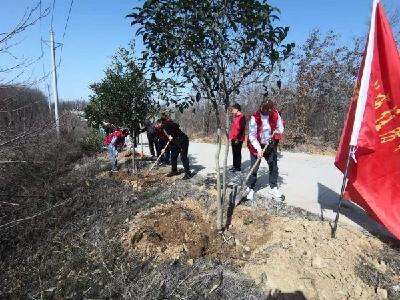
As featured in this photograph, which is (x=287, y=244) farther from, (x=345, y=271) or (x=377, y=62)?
(x=377, y=62)

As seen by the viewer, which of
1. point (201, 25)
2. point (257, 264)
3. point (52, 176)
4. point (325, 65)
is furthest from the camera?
point (325, 65)

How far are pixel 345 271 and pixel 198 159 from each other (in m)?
8.28

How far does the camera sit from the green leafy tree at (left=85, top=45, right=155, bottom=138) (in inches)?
378

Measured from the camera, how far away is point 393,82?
4914mm

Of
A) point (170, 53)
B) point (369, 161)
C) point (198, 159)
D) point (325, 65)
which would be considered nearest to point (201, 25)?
point (170, 53)

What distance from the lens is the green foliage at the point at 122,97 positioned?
960 centimetres

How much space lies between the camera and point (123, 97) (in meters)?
9.63

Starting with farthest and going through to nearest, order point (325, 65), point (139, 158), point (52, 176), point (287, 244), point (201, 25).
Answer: point (325, 65), point (139, 158), point (52, 176), point (287, 244), point (201, 25)

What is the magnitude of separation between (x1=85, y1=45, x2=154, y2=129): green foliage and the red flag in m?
5.57

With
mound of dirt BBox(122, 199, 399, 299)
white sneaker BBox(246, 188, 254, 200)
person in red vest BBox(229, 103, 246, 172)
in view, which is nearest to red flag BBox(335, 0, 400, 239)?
mound of dirt BBox(122, 199, 399, 299)

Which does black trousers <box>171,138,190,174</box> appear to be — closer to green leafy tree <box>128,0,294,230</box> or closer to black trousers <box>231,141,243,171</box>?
black trousers <box>231,141,243,171</box>

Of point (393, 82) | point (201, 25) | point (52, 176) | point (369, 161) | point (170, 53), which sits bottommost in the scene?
point (52, 176)

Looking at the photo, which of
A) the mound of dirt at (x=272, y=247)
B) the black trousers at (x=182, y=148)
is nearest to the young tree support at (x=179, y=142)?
the black trousers at (x=182, y=148)

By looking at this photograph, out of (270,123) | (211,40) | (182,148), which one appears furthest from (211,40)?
(182,148)
